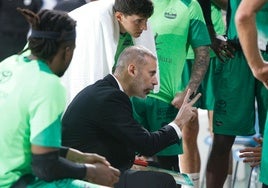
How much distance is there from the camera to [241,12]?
3.36 meters

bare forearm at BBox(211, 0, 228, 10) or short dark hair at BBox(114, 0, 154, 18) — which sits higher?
short dark hair at BBox(114, 0, 154, 18)

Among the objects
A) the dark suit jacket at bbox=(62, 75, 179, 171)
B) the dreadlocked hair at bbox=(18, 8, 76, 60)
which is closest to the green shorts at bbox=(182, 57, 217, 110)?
the dark suit jacket at bbox=(62, 75, 179, 171)

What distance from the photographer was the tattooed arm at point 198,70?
16.4 feet

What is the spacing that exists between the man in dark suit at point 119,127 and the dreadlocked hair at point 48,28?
1.86 ft

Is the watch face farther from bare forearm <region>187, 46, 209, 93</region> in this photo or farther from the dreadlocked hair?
the dreadlocked hair

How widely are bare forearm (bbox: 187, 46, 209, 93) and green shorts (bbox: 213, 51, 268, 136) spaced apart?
6.0 inches

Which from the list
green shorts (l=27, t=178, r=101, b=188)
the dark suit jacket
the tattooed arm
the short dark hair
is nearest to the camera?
green shorts (l=27, t=178, r=101, b=188)

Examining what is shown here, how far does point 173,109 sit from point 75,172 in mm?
1711

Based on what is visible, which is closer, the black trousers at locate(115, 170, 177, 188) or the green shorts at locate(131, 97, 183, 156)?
the black trousers at locate(115, 170, 177, 188)

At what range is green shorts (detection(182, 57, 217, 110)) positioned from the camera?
5340 millimetres

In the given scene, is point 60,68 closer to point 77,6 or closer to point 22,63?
point 22,63

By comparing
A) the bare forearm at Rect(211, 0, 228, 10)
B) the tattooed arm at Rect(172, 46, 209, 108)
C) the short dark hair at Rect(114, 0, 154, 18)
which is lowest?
the tattooed arm at Rect(172, 46, 209, 108)

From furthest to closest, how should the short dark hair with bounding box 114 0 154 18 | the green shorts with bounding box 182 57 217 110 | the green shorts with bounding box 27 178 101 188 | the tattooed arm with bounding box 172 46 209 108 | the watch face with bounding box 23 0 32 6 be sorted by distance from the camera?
the watch face with bounding box 23 0 32 6 < the green shorts with bounding box 182 57 217 110 < the tattooed arm with bounding box 172 46 209 108 < the short dark hair with bounding box 114 0 154 18 < the green shorts with bounding box 27 178 101 188

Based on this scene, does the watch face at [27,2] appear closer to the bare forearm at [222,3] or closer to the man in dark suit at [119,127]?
the bare forearm at [222,3]
